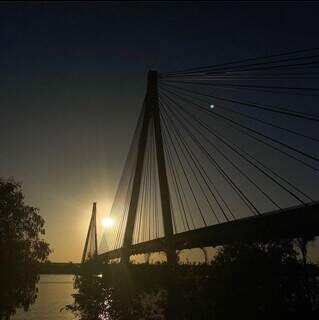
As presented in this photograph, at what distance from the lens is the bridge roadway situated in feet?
49.0

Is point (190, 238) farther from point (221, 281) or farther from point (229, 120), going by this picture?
point (229, 120)

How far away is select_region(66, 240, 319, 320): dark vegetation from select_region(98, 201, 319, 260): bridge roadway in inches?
59.0

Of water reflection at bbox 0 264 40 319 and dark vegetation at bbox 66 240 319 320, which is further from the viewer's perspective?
water reflection at bbox 0 264 40 319

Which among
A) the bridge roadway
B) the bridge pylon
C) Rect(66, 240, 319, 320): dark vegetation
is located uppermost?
the bridge pylon

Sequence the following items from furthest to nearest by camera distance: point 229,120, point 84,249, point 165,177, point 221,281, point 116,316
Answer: point 84,249 → point 165,177 → point 229,120 → point 221,281 → point 116,316

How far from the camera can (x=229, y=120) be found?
20.8 metres

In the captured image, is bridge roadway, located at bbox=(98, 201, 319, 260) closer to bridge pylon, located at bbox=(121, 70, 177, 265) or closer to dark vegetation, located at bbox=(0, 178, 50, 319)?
bridge pylon, located at bbox=(121, 70, 177, 265)

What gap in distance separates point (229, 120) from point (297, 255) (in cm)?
1188

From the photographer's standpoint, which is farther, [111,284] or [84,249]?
[84,249]

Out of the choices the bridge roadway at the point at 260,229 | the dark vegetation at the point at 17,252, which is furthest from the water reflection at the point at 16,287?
the bridge roadway at the point at 260,229

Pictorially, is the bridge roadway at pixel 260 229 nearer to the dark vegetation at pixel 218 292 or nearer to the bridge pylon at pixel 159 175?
the bridge pylon at pixel 159 175

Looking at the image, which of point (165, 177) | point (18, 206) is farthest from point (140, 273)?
point (18, 206)

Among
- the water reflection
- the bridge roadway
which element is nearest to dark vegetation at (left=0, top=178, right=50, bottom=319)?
the water reflection

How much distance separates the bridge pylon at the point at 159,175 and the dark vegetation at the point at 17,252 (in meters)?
4.88
